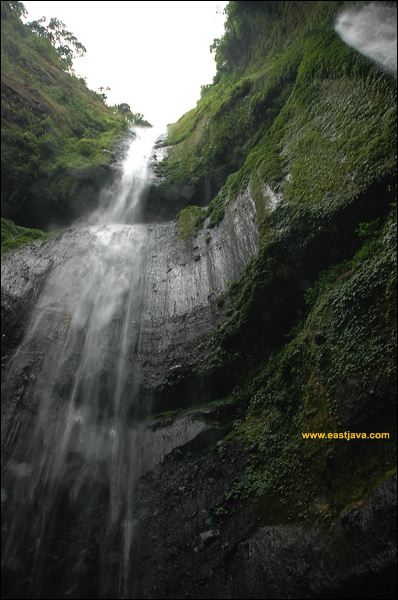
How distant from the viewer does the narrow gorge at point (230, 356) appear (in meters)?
5.55

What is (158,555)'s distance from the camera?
6.19 meters

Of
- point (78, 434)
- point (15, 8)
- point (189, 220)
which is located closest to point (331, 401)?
point (78, 434)

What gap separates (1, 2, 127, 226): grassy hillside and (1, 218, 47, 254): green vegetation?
0.88 m

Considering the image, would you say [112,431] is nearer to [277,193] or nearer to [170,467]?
[170,467]

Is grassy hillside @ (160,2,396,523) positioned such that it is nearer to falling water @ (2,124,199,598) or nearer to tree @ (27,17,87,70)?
falling water @ (2,124,199,598)

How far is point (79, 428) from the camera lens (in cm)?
777

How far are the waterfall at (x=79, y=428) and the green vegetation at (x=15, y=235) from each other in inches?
49.4

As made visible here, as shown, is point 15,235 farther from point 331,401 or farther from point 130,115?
point 130,115

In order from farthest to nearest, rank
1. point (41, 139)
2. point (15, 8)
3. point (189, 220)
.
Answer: point (15, 8) < point (41, 139) < point (189, 220)

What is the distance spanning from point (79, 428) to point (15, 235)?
6.42 metres

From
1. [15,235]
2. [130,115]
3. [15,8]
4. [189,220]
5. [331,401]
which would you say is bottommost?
[331,401]

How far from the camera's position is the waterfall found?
6.24 meters

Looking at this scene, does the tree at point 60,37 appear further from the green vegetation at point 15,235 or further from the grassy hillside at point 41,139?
the green vegetation at point 15,235

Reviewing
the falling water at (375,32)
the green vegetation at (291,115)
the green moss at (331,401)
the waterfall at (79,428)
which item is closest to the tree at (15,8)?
the green vegetation at (291,115)
